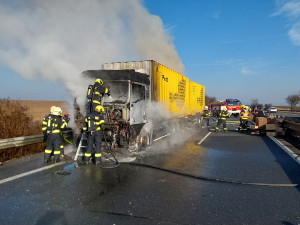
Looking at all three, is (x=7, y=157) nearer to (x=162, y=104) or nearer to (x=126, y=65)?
(x=126, y=65)

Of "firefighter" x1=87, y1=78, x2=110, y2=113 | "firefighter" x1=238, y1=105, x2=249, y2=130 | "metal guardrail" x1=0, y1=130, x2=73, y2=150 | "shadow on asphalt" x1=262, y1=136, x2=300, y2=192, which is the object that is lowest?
"shadow on asphalt" x1=262, y1=136, x2=300, y2=192

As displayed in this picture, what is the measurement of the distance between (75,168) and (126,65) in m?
5.49

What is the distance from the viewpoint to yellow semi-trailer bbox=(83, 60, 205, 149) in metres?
7.44

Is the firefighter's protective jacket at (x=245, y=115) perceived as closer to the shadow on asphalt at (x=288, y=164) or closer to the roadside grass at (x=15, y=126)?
the shadow on asphalt at (x=288, y=164)

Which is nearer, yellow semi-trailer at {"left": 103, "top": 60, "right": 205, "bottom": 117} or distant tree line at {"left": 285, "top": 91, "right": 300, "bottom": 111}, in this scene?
yellow semi-trailer at {"left": 103, "top": 60, "right": 205, "bottom": 117}

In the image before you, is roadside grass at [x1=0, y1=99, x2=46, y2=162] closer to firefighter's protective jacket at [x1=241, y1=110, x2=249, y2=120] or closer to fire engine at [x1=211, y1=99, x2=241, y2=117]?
firefighter's protective jacket at [x1=241, y1=110, x2=249, y2=120]

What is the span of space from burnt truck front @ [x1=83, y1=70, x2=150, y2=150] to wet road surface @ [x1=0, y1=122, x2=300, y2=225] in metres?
1.22

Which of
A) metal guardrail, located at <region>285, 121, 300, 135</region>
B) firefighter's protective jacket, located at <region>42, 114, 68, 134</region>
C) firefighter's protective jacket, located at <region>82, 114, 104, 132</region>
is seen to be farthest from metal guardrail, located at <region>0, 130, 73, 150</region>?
metal guardrail, located at <region>285, 121, 300, 135</region>

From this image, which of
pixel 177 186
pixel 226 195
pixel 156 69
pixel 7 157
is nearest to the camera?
pixel 226 195

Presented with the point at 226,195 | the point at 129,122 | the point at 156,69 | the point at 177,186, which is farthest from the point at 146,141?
the point at 226,195

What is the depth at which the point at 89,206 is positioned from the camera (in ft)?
12.3

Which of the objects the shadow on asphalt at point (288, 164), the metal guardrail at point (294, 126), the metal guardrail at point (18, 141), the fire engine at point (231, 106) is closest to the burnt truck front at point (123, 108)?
the metal guardrail at point (18, 141)

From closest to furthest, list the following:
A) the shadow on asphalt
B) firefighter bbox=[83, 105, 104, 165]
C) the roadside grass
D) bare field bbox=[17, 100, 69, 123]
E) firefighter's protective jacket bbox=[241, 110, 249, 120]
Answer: the shadow on asphalt, firefighter bbox=[83, 105, 104, 165], the roadside grass, bare field bbox=[17, 100, 69, 123], firefighter's protective jacket bbox=[241, 110, 249, 120]

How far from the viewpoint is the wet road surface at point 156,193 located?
341 cm
